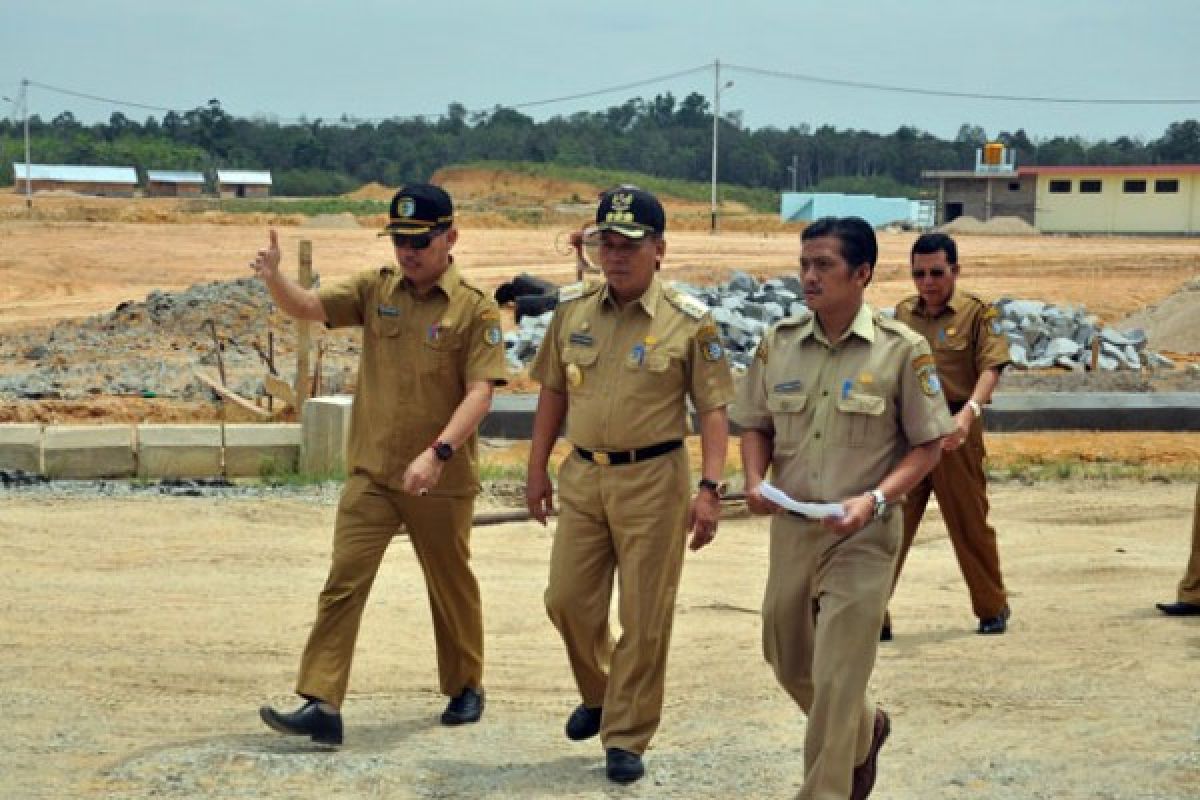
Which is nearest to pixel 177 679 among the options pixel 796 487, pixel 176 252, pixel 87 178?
pixel 796 487

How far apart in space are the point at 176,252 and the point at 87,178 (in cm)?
4920

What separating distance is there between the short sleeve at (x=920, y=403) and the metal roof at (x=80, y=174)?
84443mm

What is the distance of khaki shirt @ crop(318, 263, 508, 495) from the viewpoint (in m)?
6.90

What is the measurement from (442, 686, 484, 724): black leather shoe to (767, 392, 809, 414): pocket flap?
225cm

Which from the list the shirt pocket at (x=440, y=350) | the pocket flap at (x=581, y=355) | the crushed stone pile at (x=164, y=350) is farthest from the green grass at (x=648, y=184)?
the pocket flap at (x=581, y=355)

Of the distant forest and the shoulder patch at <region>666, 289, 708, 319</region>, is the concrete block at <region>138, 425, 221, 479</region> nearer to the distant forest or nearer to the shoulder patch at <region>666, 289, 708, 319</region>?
the shoulder patch at <region>666, 289, 708, 319</region>

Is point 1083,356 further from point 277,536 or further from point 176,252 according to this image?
point 176,252

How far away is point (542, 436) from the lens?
668 cm

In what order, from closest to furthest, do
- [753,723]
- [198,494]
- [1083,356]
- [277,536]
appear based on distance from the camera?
[753,723] < [277,536] < [198,494] < [1083,356]

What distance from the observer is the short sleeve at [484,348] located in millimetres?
6879

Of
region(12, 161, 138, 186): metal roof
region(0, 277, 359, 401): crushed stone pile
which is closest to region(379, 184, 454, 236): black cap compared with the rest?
region(0, 277, 359, 401): crushed stone pile

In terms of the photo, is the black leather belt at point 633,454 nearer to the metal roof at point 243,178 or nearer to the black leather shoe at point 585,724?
the black leather shoe at point 585,724

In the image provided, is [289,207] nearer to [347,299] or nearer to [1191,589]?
[1191,589]

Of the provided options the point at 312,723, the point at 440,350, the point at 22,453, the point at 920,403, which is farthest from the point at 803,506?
the point at 22,453
